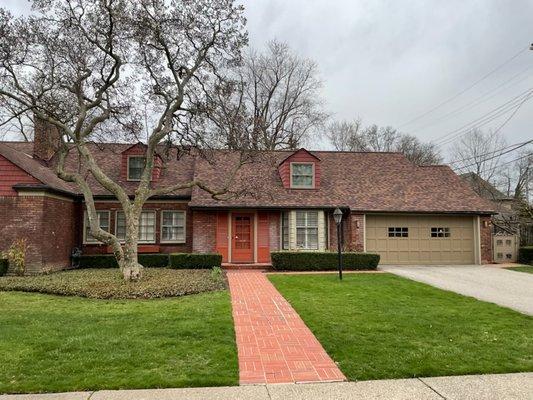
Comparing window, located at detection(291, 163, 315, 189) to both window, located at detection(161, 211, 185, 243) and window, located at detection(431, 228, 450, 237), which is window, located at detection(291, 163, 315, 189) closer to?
window, located at detection(161, 211, 185, 243)

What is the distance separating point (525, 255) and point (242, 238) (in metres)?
12.7

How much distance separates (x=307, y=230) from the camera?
17.0 meters

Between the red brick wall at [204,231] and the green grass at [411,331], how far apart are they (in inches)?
252

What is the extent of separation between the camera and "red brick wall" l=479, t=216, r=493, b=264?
1778 cm

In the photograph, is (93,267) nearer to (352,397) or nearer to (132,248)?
(132,248)

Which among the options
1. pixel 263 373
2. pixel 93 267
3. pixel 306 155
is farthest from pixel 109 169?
pixel 263 373

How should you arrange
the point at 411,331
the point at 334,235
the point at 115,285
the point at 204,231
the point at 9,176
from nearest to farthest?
1. the point at 411,331
2. the point at 115,285
3. the point at 9,176
4. the point at 204,231
5. the point at 334,235

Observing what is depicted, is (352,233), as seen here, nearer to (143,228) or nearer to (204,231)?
(204,231)

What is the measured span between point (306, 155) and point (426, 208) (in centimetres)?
568

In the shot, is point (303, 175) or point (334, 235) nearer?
point (334, 235)

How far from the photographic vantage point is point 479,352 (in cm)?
561

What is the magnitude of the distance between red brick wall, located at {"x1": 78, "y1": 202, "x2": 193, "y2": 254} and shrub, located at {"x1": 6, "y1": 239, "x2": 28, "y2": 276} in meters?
3.56

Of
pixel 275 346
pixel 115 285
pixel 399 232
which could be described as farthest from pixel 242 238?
pixel 275 346

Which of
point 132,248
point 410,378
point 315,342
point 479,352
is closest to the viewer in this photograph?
point 410,378
